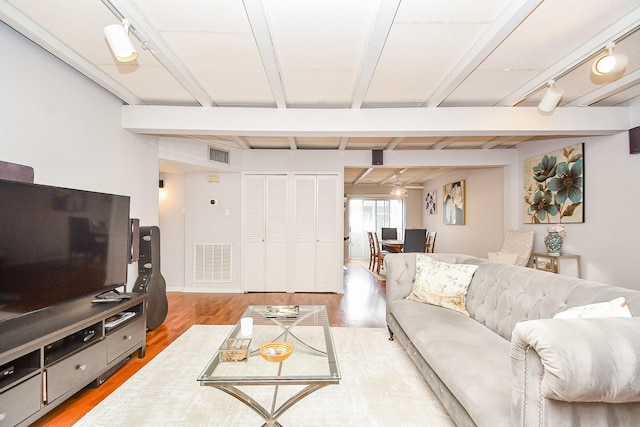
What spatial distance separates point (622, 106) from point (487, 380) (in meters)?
3.62

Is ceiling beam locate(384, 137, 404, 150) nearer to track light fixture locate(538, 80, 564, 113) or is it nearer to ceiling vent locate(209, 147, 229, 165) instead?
track light fixture locate(538, 80, 564, 113)

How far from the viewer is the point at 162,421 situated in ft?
5.91

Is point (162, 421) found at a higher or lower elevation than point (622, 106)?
lower

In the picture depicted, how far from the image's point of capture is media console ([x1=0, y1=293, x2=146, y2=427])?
1.59 m

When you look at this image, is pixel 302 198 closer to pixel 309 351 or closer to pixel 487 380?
pixel 309 351

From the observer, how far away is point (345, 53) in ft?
7.52

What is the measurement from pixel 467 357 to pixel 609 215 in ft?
10.1

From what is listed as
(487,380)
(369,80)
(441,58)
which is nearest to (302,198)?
(369,80)

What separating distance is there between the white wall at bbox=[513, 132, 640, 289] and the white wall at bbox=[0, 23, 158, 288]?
17.3ft

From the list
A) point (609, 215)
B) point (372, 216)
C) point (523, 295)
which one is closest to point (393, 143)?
point (609, 215)

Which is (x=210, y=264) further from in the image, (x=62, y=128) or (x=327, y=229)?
(x=62, y=128)

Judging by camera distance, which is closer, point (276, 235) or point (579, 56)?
point (579, 56)

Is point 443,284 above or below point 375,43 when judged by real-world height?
below

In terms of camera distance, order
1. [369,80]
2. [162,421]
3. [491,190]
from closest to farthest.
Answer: [162,421]
[369,80]
[491,190]
